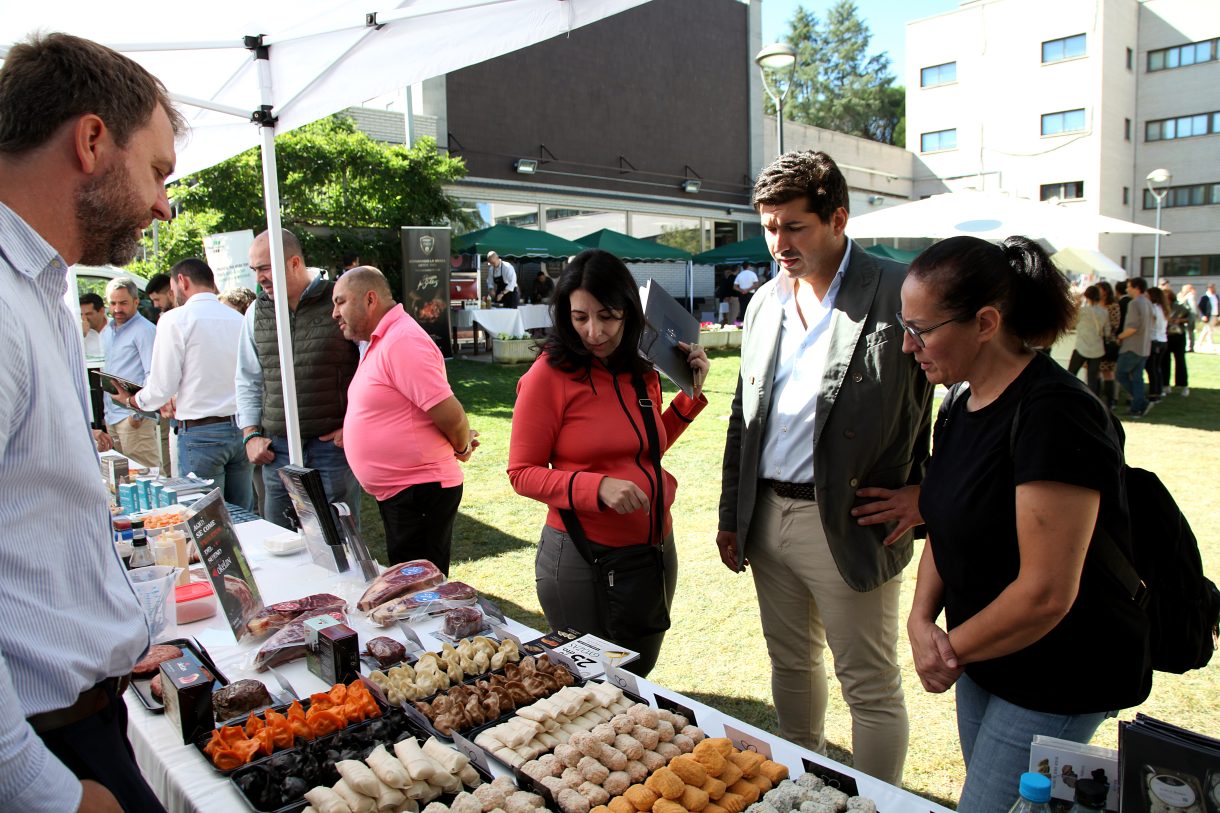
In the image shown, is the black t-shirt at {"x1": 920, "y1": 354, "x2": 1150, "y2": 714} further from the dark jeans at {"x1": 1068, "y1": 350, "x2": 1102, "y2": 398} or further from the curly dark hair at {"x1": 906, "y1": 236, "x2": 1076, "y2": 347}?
the dark jeans at {"x1": 1068, "y1": 350, "x2": 1102, "y2": 398}

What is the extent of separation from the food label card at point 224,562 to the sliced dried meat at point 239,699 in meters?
0.33

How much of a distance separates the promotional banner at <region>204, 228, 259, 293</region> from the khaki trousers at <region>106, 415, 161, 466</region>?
2.27m

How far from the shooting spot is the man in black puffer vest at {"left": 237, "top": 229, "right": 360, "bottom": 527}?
12.6ft

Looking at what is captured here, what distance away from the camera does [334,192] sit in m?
13.5

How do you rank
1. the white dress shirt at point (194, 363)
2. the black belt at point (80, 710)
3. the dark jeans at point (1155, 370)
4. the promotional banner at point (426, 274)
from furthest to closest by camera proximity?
the promotional banner at point (426, 274)
the dark jeans at point (1155, 370)
the white dress shirt at point (194, 363)
the black belt at point (80, 710)

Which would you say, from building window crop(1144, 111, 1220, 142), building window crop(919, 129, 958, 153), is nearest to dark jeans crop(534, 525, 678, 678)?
building window crop(919, 129, 958, 153)

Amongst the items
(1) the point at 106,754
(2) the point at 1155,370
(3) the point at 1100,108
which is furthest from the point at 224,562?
(3) the point at 1100,108

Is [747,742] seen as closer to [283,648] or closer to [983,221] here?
[283,648]

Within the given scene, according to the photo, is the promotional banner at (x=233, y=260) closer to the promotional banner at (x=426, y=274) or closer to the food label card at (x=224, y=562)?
the promotional banner at (x=426, y=274)

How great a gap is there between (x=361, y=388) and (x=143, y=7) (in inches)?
71.2

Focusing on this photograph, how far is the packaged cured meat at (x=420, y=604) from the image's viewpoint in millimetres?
2152

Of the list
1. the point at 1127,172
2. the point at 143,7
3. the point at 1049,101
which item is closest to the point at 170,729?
the point at 143,7

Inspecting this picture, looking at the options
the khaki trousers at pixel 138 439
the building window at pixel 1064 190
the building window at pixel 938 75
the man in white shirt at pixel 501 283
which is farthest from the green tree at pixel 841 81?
the khaki trousers at pixel 138 439

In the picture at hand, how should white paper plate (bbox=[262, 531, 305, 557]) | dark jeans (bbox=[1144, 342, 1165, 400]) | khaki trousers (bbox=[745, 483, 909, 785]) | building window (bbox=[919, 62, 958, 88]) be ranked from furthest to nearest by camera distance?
1. building window (bbox=[919, 62, 958, 88])
2. dark jeans (bbox=[1144, 342, 1165, 400])
3. white paper plate (bbox=[262, 531, 305, 557])
4. khaki trousers (bbox=[745, 483, 909, 785])
